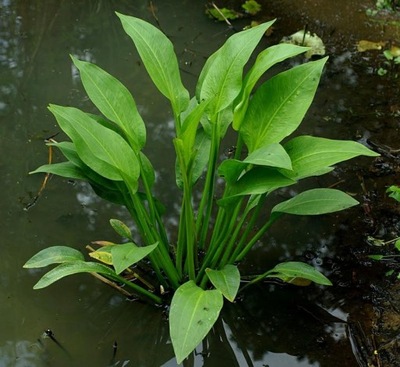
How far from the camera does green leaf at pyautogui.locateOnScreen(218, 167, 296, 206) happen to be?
176 centimetres

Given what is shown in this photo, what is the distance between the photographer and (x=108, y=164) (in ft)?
6.15

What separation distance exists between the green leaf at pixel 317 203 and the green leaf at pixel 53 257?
663 millimetres

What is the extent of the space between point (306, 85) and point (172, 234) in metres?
0.86

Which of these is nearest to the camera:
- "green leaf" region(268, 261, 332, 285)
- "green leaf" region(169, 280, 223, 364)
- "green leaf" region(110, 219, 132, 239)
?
"green leaf" region(169, 280, 223, 364)

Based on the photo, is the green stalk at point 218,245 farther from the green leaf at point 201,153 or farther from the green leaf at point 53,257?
the green leaf at point 53,257

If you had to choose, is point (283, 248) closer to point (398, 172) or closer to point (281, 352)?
point (281, 352)

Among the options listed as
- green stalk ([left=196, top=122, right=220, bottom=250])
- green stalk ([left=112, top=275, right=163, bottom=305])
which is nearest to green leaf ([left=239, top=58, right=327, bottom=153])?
green stalk ([left=196, top=122, right=220, bottom=250])

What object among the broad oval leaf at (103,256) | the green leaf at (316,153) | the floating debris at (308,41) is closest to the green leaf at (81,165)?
the broad oval leaf at (103,256)

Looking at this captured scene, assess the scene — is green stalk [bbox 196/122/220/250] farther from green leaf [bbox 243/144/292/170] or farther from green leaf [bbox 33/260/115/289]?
green leaf [bbox 33/260/115/289]

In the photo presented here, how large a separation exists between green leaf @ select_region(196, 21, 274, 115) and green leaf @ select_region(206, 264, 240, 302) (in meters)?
0.48

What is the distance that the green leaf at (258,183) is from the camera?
1.76 m

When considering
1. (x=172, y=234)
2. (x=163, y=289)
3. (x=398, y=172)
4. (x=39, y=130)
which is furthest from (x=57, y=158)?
(x=398, y=172)

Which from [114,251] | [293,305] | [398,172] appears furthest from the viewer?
[398,172]

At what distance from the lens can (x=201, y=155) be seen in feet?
7.05
